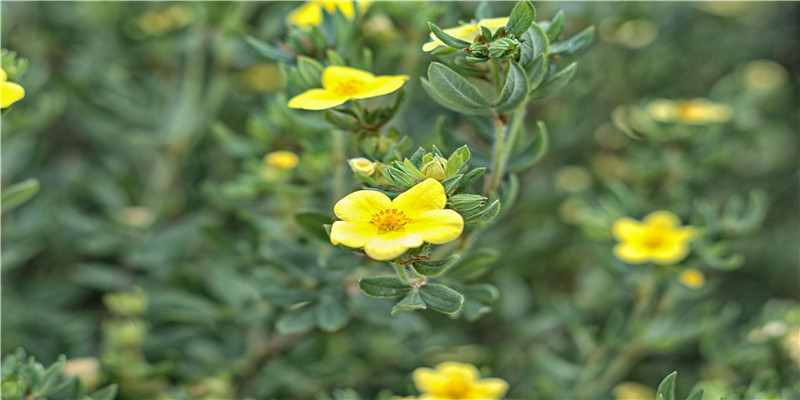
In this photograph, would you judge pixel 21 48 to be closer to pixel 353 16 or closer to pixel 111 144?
pixel 111 144

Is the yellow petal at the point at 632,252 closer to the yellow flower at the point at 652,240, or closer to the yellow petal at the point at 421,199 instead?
the yellow flower at the point at 652,240

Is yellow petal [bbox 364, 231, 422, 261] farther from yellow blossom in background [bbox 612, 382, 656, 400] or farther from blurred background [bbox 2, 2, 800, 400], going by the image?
yellow blossom in background [bbox 612, 382, 656, 400]

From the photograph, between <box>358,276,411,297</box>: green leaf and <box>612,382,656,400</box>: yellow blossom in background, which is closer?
<box>358,276,411,297</box>: green leaf

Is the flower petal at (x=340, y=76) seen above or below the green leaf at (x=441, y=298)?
above

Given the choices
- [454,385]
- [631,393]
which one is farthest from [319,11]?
[631,393]

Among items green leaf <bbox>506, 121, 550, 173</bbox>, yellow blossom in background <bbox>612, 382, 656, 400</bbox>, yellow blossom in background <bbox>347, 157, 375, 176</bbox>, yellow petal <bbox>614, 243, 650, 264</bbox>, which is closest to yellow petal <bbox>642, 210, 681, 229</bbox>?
yellow petal <bbox>614, 243, 650, 264</bbox>

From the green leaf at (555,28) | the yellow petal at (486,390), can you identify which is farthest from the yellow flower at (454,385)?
the green leaf at (555,28)

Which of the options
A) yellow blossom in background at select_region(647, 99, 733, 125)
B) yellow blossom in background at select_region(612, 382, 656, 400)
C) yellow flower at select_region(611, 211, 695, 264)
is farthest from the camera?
yellow blossom in background at select_region(647, 99, 733, 125)
